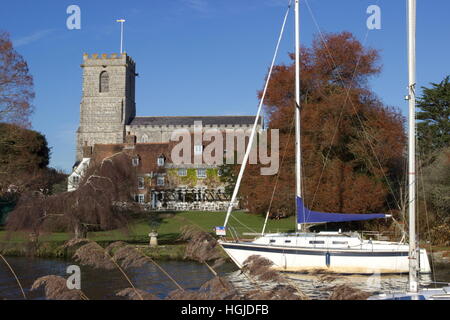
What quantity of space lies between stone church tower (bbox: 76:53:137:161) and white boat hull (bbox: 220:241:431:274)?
70302 mm

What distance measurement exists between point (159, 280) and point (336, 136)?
18.4 meters

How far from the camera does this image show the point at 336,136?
3462cm

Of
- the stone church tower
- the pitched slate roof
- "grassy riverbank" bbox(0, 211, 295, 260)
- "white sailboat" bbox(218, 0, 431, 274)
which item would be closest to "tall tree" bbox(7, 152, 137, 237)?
"grassy riverbank" bbox(0, 211, 295, 260)

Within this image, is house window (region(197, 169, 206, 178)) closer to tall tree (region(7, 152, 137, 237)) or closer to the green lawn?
the green lawn

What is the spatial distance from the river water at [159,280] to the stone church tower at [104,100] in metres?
64.8

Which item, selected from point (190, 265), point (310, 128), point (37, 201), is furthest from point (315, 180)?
point (37, 201)

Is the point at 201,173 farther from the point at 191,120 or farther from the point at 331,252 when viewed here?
the point at 331,252

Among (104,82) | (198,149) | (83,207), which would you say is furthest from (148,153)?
(83,207)

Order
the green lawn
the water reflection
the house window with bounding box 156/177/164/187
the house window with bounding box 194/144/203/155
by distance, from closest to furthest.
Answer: the water reflection
the green lawn
the house window with bounding box 156/177/164/187
the house window with bounding box 194/144/203/155

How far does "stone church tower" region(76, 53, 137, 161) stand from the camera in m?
90.1

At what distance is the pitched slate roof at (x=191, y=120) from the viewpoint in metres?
88.4

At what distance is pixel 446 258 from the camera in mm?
27703
